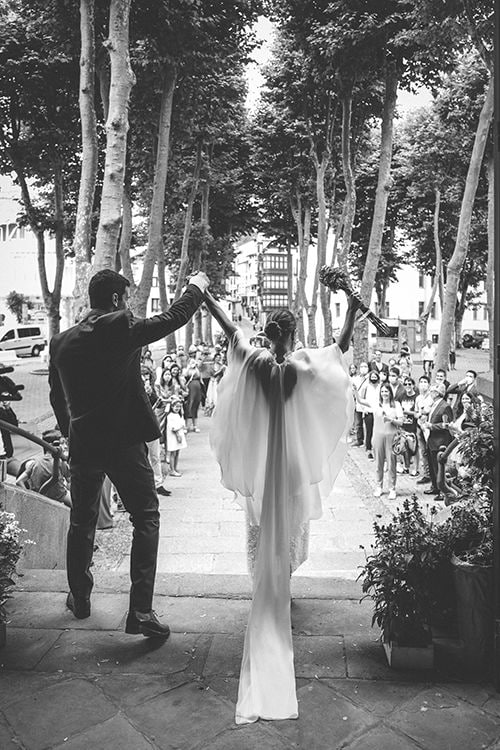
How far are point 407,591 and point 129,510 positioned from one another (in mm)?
1495

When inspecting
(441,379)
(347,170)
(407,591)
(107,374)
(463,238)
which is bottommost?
(407,591)

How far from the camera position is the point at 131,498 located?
3670 millimetres

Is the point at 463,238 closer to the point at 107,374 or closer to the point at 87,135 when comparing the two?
the point at 87,135

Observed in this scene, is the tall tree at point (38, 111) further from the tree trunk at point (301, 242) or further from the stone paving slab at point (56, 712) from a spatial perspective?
the stone paving slab at point (56, 712)

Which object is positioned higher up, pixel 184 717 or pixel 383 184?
pixel 383 184

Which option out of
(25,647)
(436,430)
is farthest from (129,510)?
(436,430)

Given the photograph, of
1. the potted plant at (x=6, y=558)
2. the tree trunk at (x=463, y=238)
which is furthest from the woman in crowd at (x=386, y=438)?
the potted plant at (x=6, y=558)

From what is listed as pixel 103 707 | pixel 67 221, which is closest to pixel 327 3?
pixel 67 221

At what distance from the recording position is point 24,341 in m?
38.3

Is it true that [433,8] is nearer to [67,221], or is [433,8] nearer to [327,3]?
[327,3]

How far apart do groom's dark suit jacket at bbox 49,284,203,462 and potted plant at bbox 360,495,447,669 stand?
137 centimetres

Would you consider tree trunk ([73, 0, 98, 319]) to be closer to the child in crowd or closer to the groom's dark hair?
the child in crowd

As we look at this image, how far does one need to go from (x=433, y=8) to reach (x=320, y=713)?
11.6 meters

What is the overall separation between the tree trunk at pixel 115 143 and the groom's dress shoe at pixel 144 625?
18.5 feet
